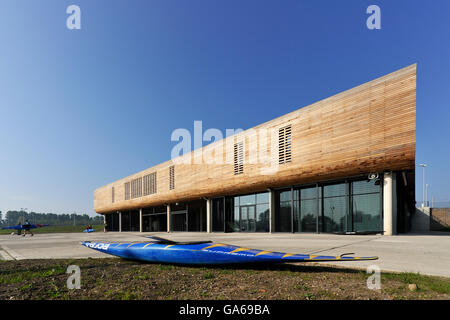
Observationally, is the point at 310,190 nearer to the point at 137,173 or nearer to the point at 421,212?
the point at 421,212

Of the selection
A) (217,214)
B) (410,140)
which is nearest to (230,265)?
(410,140)

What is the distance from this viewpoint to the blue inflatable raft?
465 cm

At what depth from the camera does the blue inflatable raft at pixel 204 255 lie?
4.65 metres

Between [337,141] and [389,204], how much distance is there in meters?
4.56

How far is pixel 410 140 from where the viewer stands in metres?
12.7

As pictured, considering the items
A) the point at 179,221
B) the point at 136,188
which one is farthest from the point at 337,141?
the point at 136,188

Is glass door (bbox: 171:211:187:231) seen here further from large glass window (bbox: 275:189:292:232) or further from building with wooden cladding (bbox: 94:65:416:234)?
large glass window (bbox: 275:189:292:232)

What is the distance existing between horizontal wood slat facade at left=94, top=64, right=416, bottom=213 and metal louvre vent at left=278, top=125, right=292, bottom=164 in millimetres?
215

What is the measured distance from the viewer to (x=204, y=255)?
17.7 feet

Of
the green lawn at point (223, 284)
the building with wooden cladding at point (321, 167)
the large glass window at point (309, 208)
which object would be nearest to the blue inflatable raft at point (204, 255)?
the green lawn at point (223, 284)

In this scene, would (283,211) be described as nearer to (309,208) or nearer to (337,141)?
(309,208)

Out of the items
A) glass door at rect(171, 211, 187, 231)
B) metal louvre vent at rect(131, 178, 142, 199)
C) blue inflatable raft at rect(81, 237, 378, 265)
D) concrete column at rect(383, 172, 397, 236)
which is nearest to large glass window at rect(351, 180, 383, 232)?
concrete column at rect(383, 172, 397, 236)

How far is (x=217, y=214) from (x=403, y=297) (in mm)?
23723
